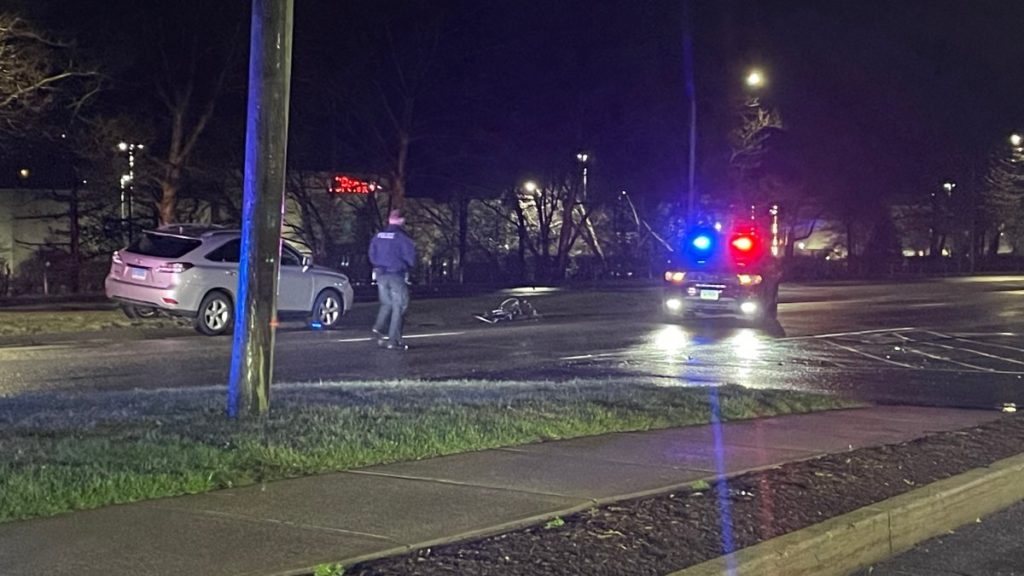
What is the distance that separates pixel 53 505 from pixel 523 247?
42070 mm

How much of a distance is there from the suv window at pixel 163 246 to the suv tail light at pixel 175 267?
0.21 meters

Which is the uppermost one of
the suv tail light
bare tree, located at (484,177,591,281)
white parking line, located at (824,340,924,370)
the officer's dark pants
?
bare tree, located at (484,177,591,281)

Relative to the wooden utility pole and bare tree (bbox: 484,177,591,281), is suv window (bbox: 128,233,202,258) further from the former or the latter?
bare tree (bbox: 484,177,591,281)

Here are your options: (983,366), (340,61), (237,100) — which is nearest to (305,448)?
(983,366)

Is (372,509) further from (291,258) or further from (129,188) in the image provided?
(129,188)

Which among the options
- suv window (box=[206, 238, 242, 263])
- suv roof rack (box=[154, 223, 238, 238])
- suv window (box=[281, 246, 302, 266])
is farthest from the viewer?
suv window (box=[281, 246, 302, 266])


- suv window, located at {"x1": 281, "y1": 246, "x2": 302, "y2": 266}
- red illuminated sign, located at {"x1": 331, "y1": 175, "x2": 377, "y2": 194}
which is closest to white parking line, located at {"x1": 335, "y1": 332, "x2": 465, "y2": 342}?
suv window, located at {"x1": 281, "y1": 246, "x2": 302, "y2": 266}

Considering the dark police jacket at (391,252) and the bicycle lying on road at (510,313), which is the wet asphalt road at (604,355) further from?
the dark police jacket at (391,252)

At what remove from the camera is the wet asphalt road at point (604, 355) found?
14.3 metres

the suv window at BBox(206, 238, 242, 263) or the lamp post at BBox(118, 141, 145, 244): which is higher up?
the lamp post at BBox(118, 141, 145, 244)

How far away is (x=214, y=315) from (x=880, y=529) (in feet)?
44.5

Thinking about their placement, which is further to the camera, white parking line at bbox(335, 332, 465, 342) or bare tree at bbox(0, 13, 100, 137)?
bare tree at bbox(0, 13, 100, 137)

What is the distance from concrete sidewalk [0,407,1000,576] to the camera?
553 centimetres

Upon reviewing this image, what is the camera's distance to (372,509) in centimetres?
661
